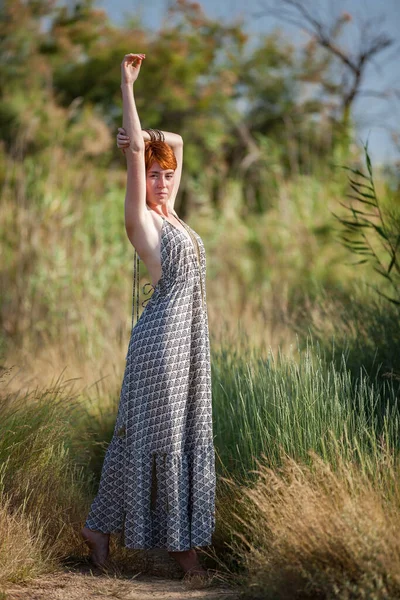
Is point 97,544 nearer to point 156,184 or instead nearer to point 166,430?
point 166,430

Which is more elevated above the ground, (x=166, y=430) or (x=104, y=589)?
(x=166, y=430)

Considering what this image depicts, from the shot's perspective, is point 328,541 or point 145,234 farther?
point 145,234

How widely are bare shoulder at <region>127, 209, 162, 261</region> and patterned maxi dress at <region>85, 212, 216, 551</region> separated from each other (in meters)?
0.04

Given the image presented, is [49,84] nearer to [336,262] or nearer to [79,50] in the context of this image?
[79,50]

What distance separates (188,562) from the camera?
156 inches

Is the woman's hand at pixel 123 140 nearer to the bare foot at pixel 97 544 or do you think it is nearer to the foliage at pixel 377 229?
the foliage at pixel 377 229

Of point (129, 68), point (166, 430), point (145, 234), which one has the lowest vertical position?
point (166, 430)

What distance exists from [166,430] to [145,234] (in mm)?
894

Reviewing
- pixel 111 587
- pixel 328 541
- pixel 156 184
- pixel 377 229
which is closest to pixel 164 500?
pixel 111 587

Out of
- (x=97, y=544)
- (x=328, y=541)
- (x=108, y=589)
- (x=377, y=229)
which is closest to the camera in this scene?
(x=328, y=541)

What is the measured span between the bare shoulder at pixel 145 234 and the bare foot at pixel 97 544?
51.8 inches

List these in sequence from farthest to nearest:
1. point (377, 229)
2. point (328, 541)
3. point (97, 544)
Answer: point (377, 229)
point (97, 544)
point (328, 541)

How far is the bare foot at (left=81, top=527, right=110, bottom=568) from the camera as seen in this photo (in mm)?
4078

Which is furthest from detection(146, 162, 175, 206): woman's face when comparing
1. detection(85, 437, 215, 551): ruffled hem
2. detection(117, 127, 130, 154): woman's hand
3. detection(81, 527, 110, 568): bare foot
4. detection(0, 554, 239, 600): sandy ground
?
detection(0, 554, 239, 600): sandy ground
